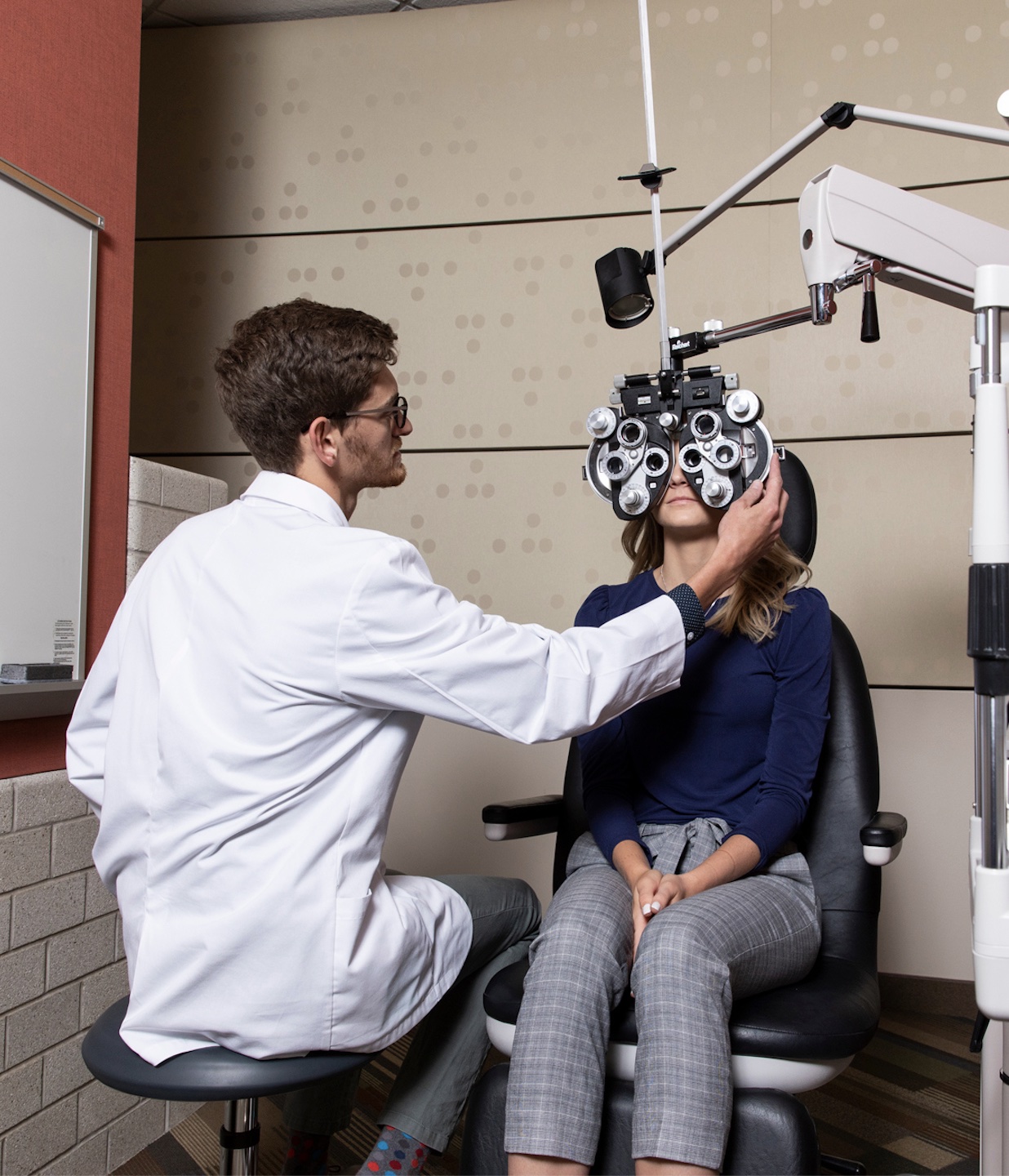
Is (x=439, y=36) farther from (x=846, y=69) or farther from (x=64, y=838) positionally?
(x=64, y=838)

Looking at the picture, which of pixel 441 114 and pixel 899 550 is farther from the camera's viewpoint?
pixel 441 114

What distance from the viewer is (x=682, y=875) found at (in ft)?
4.36

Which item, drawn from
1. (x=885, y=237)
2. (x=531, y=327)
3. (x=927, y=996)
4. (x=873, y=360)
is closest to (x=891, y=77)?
(x=873, y=360)

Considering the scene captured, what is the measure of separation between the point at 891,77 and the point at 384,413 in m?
1.89

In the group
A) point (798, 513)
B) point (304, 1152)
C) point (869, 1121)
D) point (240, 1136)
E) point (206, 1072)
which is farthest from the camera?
point (869, 1121)

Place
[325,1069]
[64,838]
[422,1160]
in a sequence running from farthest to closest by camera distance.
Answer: [64,838] < [422,1160] < [325,1069]

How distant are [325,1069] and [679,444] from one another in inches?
36.4

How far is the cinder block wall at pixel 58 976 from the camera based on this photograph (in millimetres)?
1588

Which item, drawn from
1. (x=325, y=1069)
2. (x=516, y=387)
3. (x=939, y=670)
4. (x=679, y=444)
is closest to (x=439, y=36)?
(x=516, y=387)

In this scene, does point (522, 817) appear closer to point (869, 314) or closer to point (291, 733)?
point (291, 733)

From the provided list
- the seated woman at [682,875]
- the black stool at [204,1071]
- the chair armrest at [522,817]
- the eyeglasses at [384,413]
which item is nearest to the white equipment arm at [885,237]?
the seated woman at [682,875]

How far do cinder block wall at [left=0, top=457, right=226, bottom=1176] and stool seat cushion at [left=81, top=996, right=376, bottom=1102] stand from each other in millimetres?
562

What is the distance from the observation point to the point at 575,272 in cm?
266

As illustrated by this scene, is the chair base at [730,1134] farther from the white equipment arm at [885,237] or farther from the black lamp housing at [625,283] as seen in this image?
the black lamp housing at [625,283]
